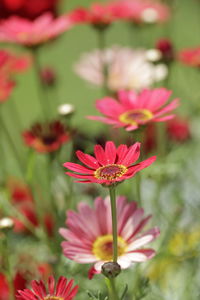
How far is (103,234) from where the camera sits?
590 millimetres

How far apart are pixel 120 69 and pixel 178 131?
0.21m

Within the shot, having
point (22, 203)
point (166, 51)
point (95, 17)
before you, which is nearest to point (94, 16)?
point (95, 17)

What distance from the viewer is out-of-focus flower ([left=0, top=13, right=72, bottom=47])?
0.86m

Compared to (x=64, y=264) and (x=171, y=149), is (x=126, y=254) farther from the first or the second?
(x=171, y=149)

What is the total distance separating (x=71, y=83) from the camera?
2.11 metres

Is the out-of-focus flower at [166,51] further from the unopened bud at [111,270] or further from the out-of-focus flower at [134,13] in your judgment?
the unopened bud at [111,270]

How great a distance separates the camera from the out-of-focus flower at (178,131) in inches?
46.4

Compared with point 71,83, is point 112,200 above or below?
below

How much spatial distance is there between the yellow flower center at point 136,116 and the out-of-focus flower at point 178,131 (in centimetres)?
55

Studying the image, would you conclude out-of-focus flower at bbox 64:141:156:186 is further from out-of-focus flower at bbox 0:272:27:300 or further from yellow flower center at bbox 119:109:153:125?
out-of-focus flower at bbox 0:272:27:300

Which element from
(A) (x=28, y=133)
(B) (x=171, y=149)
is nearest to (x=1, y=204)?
(A) (x=28, y=133)

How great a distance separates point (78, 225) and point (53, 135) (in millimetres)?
188

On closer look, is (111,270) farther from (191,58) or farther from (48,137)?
(191,58)

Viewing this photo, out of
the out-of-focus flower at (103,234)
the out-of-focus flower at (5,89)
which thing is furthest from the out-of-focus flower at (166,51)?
the out-of-focus flower at (103,234)
